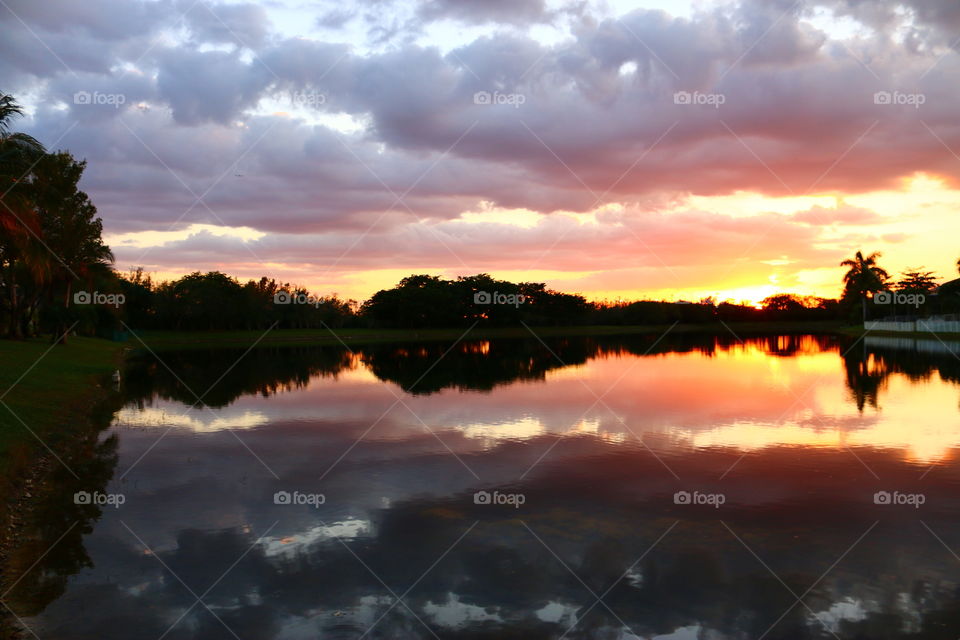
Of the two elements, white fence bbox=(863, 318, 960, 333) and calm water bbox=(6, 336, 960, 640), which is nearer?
calm water bbox=(6, 336, 960, 640)

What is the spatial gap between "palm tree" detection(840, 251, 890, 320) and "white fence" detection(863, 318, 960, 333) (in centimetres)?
518

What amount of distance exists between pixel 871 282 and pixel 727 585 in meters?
113

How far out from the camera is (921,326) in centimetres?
8594

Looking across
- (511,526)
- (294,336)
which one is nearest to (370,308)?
(294,336)

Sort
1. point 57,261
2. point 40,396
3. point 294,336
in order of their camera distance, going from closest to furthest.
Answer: point 40,396 → point 57,261 → point 294,336

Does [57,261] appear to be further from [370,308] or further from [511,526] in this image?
[370,308]

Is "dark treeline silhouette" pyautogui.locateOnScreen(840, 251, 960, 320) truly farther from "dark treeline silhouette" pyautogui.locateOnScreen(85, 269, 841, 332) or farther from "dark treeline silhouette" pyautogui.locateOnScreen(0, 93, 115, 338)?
"dark treeline silhouette" pyautogui.locateOnScreen(0, 93, 115, 338)

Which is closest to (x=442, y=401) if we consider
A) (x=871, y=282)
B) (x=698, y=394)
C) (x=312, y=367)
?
(x=698, y=394)

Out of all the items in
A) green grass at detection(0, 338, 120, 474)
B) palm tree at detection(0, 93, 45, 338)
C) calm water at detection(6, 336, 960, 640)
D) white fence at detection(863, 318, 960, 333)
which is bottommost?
calm water at detection(6, 336, 960, 640)

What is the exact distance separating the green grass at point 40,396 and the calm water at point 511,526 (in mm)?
1388

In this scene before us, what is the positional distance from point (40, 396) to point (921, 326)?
3699 inches

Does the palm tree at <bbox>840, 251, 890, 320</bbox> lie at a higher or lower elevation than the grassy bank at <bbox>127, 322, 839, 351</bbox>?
higher

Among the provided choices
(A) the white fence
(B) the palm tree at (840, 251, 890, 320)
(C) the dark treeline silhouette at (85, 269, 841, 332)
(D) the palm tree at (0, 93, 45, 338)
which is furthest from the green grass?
(B) the palm tree at (840, 251, 890, 320)

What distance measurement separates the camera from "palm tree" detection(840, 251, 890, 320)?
107 metres
